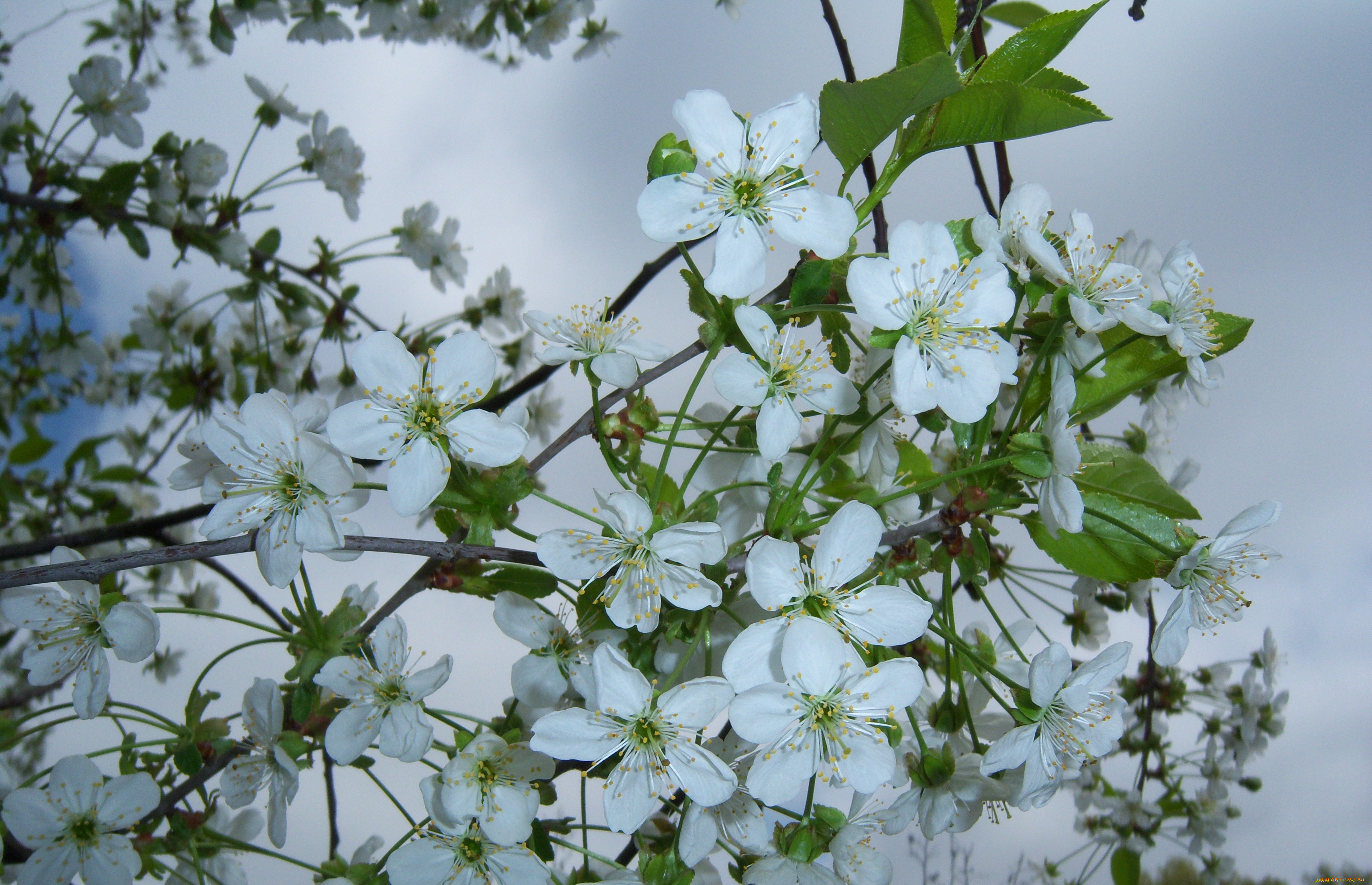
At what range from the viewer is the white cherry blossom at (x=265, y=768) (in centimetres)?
105

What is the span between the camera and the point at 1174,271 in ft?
3.24

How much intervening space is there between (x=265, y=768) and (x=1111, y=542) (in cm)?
113

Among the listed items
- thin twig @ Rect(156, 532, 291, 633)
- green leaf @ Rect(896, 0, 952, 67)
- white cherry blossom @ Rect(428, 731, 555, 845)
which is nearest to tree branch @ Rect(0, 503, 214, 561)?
thin twig @ Rect(156, 532, 291, 633)

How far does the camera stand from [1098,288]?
3.08 feet

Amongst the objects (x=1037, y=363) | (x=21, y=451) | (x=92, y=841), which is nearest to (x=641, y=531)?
(x=1037, y=363)

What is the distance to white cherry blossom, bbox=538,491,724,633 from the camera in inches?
30.9

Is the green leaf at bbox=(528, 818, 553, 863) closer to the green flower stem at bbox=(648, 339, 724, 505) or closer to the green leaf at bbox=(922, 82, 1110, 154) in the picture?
the green flower stem at bbox=(648, 339, 724, 505)

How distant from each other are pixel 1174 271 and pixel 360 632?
3.49 ft

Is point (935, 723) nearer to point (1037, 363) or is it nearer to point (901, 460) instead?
point (901, 460)

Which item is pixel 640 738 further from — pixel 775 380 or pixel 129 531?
pixel 129 531

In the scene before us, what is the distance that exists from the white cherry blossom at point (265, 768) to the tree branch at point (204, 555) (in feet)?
0.91

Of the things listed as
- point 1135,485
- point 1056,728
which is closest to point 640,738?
point 1056,728

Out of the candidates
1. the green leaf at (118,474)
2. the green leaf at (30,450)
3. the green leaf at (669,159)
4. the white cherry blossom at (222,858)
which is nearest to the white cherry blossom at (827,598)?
the green leaf at (669,159)

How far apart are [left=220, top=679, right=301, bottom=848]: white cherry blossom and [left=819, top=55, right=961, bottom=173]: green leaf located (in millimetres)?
932
